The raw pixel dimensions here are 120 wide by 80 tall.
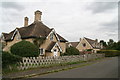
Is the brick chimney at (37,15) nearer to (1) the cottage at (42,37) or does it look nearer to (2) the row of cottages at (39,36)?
(2) the row of cottages at (39,36)

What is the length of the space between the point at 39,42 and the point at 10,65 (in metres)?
14.0

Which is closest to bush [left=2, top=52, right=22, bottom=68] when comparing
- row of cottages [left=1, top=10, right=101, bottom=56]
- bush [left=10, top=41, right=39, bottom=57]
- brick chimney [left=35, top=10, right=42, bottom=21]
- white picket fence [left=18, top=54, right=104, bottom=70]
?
white picket fence [left=18, top=54, right=104, bottom=70]

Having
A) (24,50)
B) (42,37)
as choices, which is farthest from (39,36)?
(24,50)

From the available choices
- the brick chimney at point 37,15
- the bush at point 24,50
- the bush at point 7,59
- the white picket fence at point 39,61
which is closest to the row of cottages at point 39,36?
the brick chimney at point 37,15

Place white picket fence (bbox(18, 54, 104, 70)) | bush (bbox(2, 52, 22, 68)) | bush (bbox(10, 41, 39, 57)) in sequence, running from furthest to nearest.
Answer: bush (bbox(10, 41, 39, 57)), white picket fence (bbox(18, 54, 104, 70)), bush (bbox(2, 52, 22, 68))

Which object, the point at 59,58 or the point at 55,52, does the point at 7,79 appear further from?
the point at 55,52

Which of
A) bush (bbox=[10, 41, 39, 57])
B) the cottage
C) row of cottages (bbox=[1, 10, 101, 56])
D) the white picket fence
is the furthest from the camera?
row of cottages (bbox=[1, 10, 101, 56])

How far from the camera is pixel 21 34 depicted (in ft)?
87.2

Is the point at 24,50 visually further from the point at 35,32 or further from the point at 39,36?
the point at 35,32

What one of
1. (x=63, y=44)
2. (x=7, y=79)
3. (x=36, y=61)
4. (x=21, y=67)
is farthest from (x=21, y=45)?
(x=63, y=44)

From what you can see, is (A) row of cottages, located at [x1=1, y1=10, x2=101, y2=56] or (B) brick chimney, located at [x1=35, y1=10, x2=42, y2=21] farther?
(B) brick chimney, located at [x1=35, y1=10, x2=42, y2=21]

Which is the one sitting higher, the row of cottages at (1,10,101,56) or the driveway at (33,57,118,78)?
the row of cottages at (1,10,101,56)

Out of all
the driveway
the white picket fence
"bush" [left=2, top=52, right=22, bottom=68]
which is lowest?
the driveway

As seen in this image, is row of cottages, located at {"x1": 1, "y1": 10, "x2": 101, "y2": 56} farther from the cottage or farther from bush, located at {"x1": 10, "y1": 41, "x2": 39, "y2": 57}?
bush, located at {"x1": 10, "y1": 41, "x2": 39, "y2": 57}
